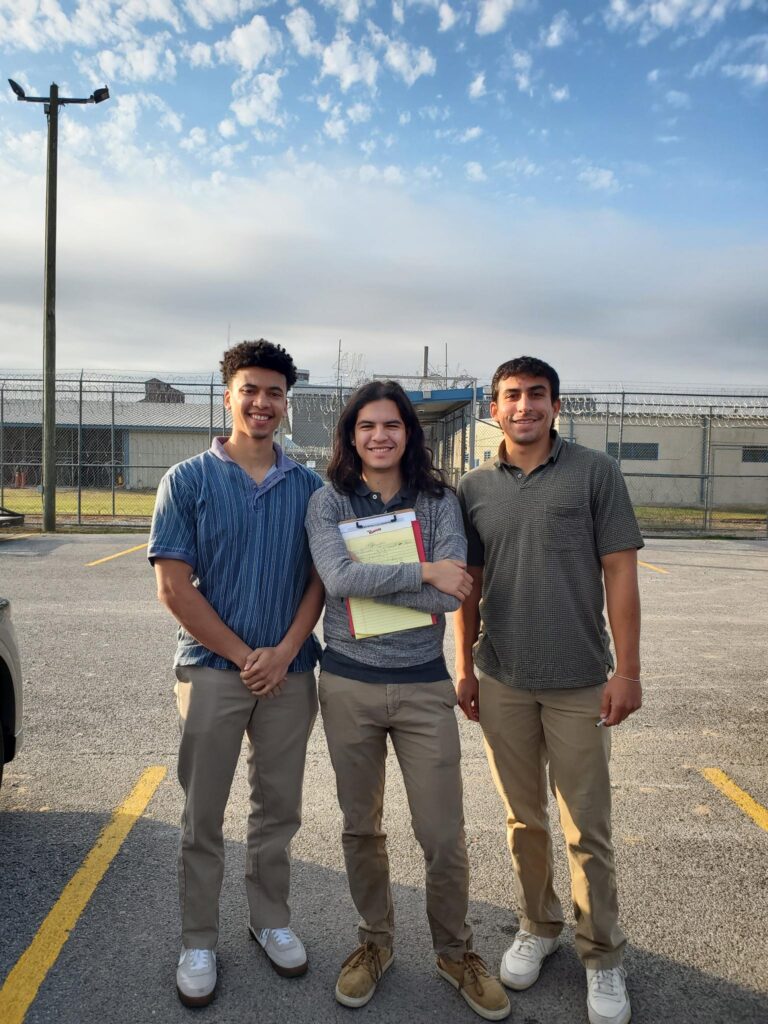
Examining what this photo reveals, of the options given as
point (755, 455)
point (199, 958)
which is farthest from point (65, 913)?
point (755, 455)

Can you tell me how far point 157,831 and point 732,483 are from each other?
3136 centimetres

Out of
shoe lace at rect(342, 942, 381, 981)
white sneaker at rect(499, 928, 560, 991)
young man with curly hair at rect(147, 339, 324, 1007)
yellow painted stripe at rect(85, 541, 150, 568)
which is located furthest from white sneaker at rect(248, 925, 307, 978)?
yellow painted stripe at rect(85, 541, 150, 568)

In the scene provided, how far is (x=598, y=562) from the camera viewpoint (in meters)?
2.89

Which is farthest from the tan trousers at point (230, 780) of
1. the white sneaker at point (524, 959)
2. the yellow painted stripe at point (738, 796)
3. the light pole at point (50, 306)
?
the light pole at point (50, 306)

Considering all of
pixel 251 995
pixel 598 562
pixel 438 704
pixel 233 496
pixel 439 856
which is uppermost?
pixel 233 496

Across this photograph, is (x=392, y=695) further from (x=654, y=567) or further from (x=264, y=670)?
(x=654, y=567)

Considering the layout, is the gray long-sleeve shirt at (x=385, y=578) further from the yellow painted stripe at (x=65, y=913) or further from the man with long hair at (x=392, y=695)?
the yellow painted stripe at (x=65, y=913)

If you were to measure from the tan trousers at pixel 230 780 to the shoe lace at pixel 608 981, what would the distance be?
1.08 metres

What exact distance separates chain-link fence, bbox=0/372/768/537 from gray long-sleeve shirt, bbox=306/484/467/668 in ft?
35.5

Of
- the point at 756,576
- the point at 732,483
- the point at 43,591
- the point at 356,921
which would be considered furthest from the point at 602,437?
the point at 356,921

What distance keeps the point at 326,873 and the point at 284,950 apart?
0.67 meters

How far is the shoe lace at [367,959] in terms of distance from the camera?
9.03 feet

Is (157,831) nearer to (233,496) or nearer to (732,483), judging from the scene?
(233,496)

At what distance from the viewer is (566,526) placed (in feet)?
9.29
